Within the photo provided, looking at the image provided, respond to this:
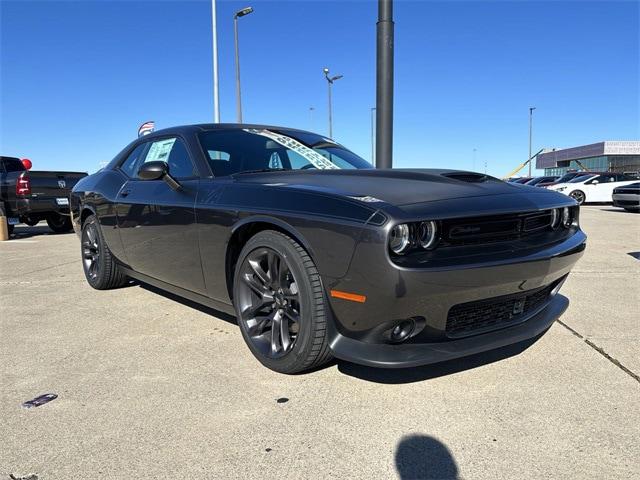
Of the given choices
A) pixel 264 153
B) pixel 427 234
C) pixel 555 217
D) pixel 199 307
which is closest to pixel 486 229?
pixel 427 234

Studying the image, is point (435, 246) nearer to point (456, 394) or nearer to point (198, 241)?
point (456, 394)

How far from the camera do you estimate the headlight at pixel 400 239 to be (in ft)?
7.09

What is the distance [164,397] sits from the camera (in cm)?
246

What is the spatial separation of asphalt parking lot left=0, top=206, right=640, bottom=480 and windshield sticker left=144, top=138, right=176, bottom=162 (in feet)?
4.21

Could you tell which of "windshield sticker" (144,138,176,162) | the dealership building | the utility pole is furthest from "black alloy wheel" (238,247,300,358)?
the dealership building

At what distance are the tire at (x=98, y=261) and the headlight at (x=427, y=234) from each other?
3204mm

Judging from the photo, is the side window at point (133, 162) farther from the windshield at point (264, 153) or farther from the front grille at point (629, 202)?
the front grille at point (629, 202)

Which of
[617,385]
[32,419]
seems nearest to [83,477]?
[32,419]

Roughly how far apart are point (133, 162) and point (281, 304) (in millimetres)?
2440

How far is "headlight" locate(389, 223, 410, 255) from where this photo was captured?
216cm

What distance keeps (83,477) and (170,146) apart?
2516mm

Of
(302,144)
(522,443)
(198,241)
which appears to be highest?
(302,144)

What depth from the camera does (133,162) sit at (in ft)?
14.2

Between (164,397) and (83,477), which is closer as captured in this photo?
(83,477)
